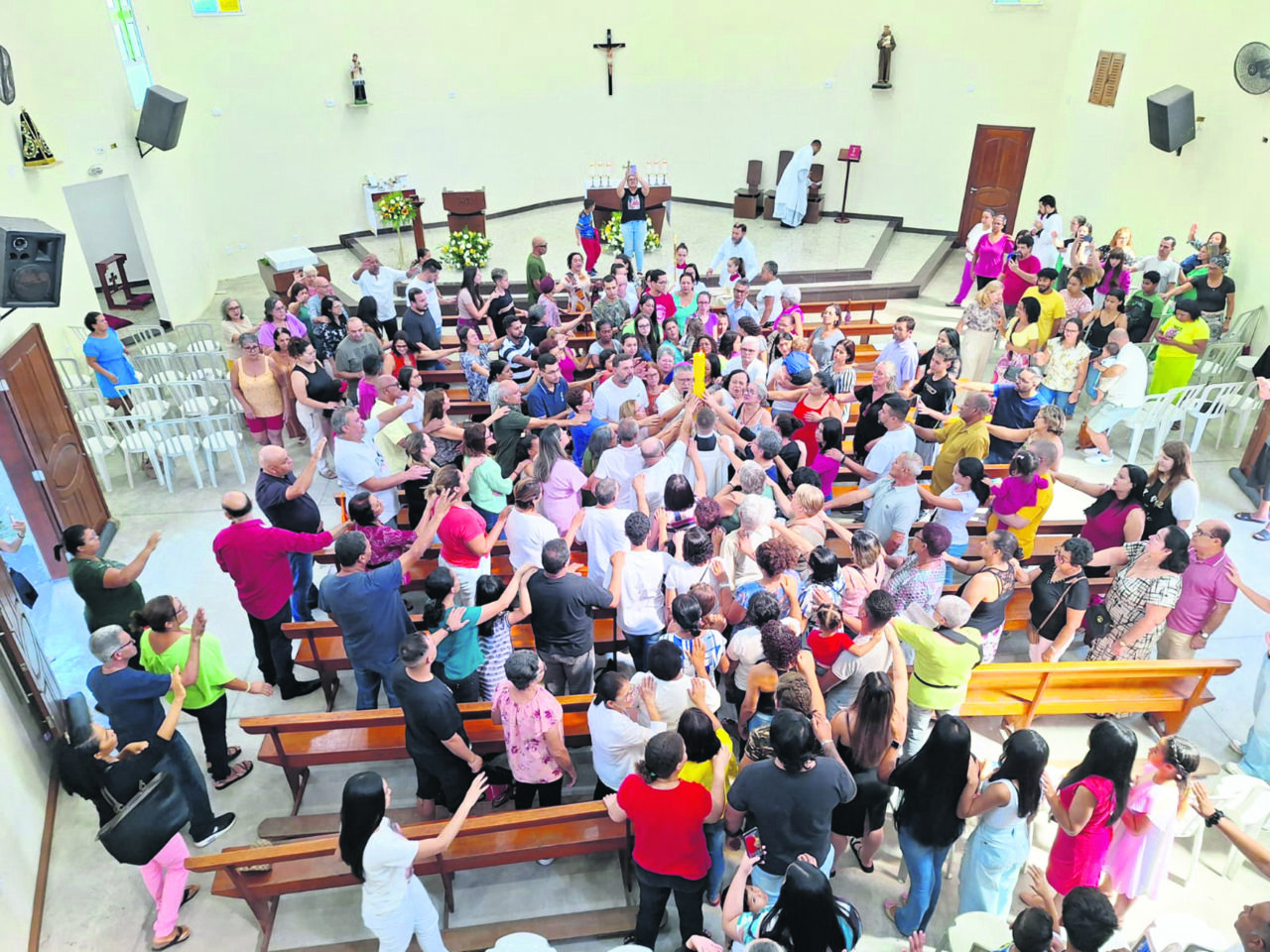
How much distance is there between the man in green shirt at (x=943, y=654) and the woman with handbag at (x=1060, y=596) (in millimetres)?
896

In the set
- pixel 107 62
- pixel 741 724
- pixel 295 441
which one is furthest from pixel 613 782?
pixel 107 62

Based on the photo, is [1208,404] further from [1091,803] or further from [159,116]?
[159,116]

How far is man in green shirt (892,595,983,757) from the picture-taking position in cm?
394

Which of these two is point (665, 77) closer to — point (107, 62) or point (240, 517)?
point (107, 62)

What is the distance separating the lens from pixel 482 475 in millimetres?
5277

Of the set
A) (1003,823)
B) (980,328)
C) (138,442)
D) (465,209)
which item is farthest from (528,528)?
(465,209)

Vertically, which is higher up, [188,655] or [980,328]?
[980,328]

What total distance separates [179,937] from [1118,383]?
8025mm

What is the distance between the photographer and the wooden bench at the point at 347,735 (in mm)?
4305

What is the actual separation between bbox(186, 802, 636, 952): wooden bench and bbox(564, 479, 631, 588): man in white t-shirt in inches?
53.2

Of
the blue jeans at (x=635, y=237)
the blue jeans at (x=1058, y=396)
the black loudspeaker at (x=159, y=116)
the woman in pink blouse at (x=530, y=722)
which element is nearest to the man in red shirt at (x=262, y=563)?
the woman in pink blouse at (x=530, y=722)

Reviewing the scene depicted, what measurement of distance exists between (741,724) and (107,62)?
34.2 feet

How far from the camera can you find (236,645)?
5914 mm

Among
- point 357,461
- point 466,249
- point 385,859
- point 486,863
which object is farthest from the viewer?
point 466,249
